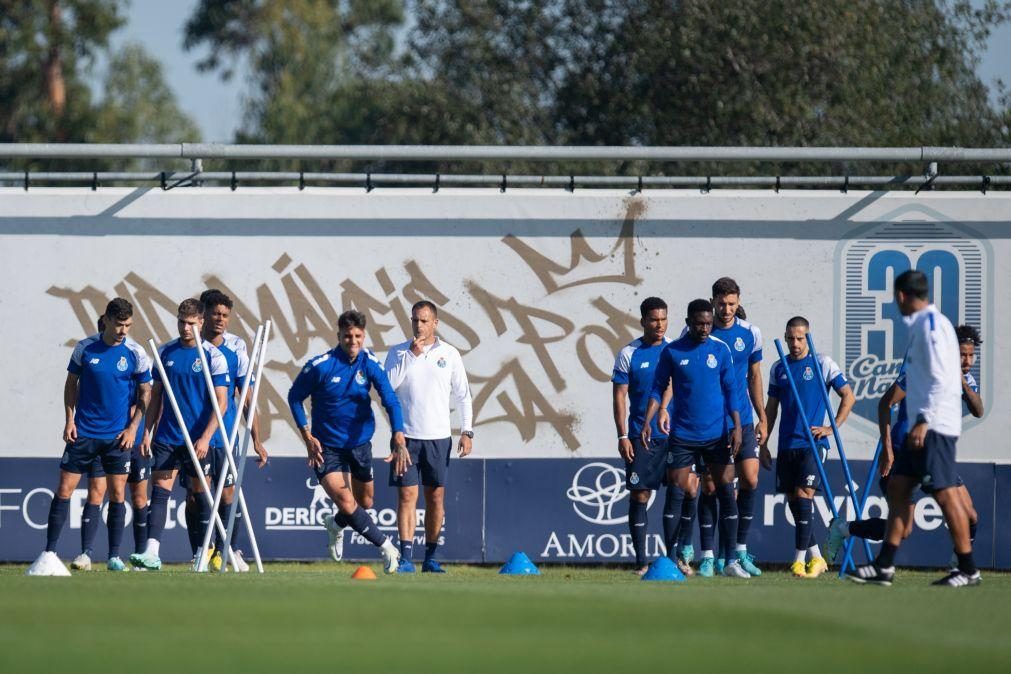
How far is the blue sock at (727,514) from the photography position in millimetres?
12727

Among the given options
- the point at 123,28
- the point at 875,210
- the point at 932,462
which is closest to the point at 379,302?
the point at 875,210

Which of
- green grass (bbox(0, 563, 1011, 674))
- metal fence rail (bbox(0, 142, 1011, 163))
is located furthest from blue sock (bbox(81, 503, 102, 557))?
metal fence rail (bbox(0, 142, 1011, 163))

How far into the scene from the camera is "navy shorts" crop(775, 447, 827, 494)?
538 inches

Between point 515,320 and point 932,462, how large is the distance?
5.97 metres

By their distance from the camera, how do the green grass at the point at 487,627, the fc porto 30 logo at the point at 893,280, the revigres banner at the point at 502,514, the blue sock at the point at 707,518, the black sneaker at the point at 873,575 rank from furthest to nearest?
the fc porto 30 logo at the point at 893,280
the revigres banner at the point at 502,514
the blue sock at the point at 707,518
the black sneaker at the point at 873,575
the green grass at the point at 487,627

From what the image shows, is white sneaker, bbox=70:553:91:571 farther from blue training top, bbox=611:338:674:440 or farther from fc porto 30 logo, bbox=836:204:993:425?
fc porto 30 logo, bbox=836:204:993:425

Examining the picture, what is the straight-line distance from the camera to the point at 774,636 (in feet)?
23.2

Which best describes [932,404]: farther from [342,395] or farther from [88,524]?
[88,524]

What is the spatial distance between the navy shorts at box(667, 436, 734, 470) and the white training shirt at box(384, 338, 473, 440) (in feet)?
A: 5.87

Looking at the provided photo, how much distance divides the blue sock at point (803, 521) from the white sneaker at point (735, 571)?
1028mm

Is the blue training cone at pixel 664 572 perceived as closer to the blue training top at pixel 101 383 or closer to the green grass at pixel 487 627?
the green grass at pixel 487 627

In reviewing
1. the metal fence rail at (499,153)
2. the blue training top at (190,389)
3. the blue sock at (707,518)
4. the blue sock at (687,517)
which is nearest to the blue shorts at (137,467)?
the blue training top at (190,389)

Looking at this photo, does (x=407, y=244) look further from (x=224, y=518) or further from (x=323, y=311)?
(x=224, y=518)

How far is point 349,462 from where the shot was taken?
42.8ft
